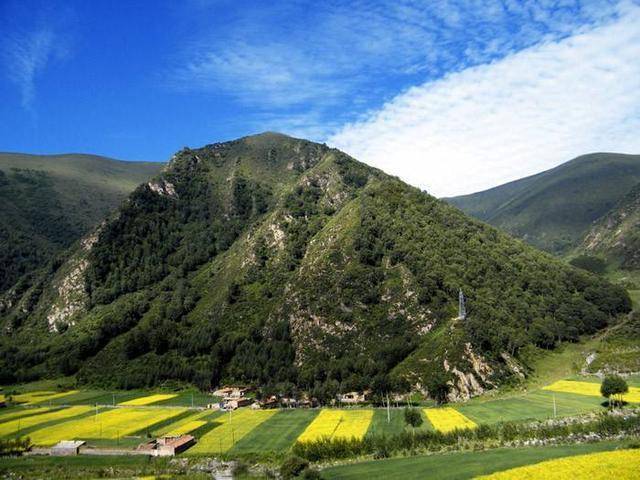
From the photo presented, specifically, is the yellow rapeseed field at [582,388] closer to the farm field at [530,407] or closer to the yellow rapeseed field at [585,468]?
the farm field at [530,407]

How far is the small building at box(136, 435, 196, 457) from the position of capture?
84875 mm

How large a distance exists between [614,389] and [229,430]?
6858cm

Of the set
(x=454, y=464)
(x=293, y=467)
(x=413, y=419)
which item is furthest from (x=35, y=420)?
(x=454, y=464)

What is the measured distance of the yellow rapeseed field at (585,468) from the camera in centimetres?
5384

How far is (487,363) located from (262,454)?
197 feet

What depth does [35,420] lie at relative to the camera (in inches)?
4498

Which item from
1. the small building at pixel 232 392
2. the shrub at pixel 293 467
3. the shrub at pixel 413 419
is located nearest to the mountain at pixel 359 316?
the small building at pixel 232 392

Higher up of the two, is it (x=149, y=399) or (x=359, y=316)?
(x=359, y=316)

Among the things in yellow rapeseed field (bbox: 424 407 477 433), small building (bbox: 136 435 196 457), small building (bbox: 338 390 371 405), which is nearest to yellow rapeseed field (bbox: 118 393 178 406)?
small building (bbox: 136 435 196 457)

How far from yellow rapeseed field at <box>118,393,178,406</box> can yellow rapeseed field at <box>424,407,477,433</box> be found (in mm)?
69051

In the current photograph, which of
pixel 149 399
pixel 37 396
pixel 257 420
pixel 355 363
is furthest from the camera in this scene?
pixel 37 396

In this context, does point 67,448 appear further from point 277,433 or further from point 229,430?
point 277,433

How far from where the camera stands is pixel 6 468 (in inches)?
3282

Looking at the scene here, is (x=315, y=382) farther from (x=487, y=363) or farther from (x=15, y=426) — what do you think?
(x=15, y=426)
